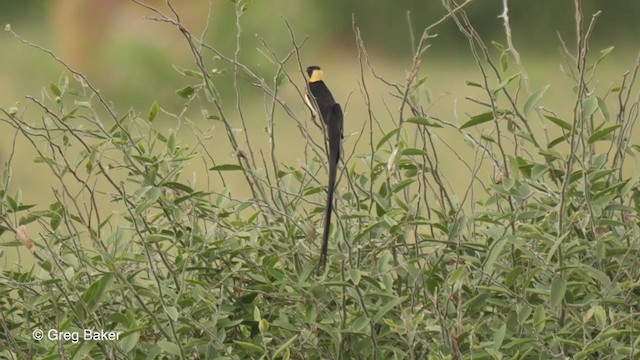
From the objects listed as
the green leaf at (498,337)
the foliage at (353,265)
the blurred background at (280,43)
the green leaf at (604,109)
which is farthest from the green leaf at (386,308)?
the blurred background at (280,43)

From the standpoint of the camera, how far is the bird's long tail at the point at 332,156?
128 cm

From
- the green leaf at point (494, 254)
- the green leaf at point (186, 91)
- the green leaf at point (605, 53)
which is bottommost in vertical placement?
the green leaf at point (494, 254)

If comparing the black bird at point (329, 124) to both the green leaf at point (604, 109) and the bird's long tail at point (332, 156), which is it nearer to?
the bird's long tail at point (332, 156)

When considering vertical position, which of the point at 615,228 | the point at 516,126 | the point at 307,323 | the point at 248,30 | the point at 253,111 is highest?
the point at 248,30

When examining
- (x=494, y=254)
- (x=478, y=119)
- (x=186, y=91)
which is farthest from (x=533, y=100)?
(x=186, y=91)

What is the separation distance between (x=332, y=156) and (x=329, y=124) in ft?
0.43

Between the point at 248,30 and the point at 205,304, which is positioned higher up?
the point at 248,30

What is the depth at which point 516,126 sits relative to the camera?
1384 millimetres

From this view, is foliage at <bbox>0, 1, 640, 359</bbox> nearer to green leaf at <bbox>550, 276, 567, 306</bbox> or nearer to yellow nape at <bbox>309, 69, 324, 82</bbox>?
green leaf at <bbox>550, 276, 567, 306</bbox>

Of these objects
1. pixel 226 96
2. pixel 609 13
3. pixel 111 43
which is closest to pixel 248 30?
pixel 226 96

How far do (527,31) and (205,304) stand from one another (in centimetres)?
533

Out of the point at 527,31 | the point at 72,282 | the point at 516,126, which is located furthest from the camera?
the point at 527,31

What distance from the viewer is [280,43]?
5730 mm

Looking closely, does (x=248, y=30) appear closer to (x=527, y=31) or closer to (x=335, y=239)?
(x=527, y=31)
